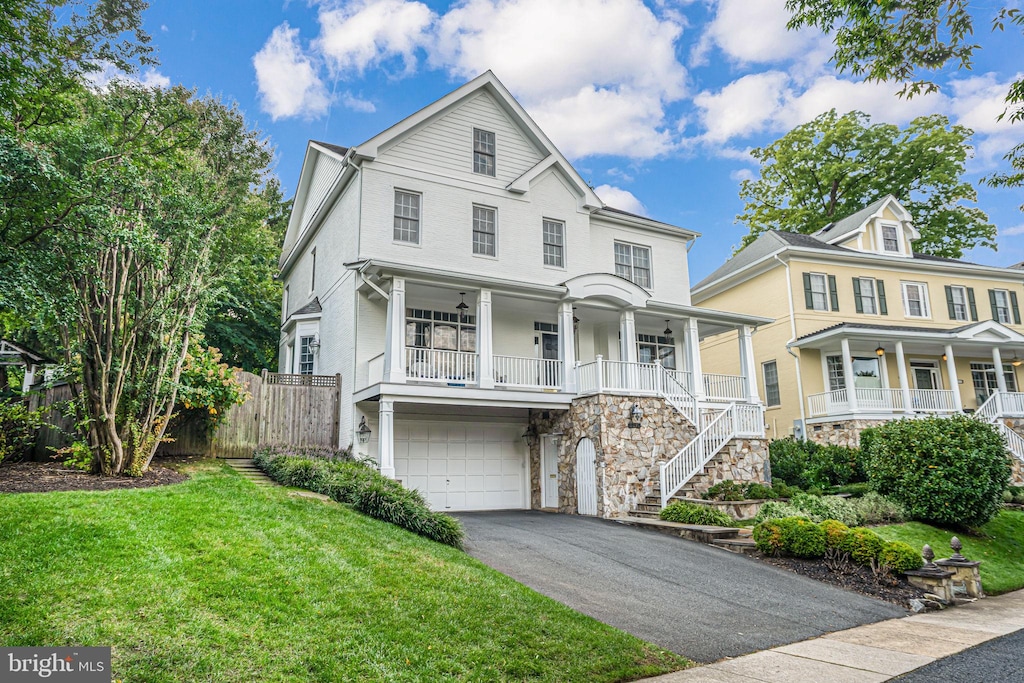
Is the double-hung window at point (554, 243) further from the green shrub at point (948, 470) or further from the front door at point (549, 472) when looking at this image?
the green shrub at point (948, 470)

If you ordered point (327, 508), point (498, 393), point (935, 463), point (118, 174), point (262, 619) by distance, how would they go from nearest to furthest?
point (262, 619) < point (118, 174) < point (327, 508) < point (935, 463) < point (498, 393)

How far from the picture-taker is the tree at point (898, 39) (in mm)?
7840

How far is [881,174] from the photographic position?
102 feet

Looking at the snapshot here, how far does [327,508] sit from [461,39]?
40.4ft

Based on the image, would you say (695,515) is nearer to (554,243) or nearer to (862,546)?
(862,546)

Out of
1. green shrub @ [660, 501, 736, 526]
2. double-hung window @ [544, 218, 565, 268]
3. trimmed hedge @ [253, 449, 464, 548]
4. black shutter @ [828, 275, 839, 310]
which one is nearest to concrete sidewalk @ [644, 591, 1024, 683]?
green shrub @ [660, 501, 736, 526]

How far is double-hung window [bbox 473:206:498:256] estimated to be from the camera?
16.5m

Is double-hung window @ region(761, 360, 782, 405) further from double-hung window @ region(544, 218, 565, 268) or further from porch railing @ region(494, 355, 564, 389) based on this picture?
porch railing @ region(494, 355, 564, 389)

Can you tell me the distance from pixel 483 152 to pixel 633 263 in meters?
5.51

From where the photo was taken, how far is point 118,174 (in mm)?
8492

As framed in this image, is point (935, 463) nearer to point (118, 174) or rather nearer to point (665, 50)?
point (665, 50)

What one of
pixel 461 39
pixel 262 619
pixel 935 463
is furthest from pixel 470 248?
pixel 262 619

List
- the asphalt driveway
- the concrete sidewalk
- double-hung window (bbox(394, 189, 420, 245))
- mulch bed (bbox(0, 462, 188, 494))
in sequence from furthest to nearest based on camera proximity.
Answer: double-hung window (bbox(394, 189, 420, 245))
mulch bed (bbox(0, 462, 188, 494))
the asphalt driveway
the concrete sidewalk

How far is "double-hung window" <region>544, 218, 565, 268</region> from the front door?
15.7ft
